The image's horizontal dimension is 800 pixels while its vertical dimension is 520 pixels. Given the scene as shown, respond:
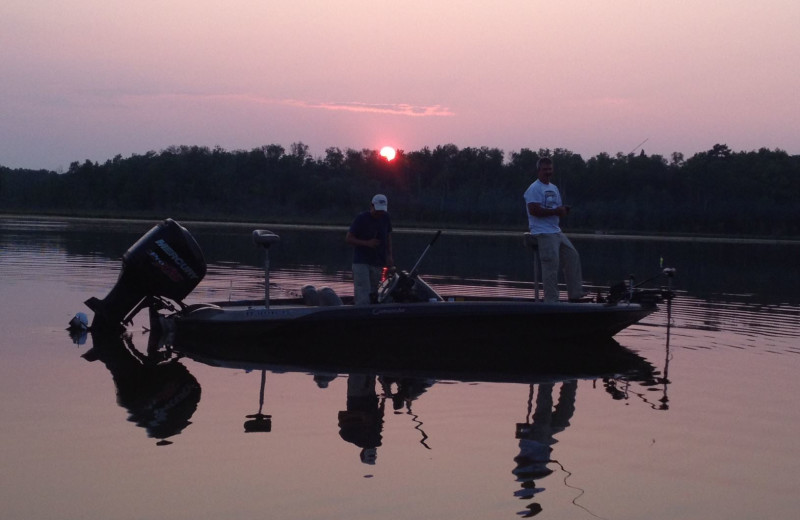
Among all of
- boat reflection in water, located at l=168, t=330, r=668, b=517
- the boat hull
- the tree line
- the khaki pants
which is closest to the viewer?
boat reflection in water, located at l=168, t=330, r=668, b=517

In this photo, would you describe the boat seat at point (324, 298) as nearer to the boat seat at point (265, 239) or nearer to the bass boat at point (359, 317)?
the bass boat at point (359, 317)

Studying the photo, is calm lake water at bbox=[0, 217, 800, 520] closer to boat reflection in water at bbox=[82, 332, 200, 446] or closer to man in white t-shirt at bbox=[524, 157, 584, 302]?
boat reflection in water at bbox=[82, 332, 200, 446]

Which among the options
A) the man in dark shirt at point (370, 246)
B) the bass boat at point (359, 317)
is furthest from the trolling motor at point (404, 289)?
the man in dark shirt at point (370, 246)

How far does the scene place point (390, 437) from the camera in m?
7.43

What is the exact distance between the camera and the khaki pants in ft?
37.6

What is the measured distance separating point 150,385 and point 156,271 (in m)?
2.61

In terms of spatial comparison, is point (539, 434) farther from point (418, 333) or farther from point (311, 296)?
point (311, 296)

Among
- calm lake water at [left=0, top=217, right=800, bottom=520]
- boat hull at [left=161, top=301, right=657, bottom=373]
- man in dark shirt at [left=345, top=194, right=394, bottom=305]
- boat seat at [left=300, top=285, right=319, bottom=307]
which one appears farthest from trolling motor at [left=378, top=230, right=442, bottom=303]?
calm lake water at [left=0, top=217, right=800, bottom=520]

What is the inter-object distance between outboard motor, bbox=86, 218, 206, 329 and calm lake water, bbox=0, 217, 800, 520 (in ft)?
1.98

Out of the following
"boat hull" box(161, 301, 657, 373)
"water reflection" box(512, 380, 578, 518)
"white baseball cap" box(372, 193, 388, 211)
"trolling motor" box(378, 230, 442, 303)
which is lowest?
"water reflection" box(512, 380, 578, 518)

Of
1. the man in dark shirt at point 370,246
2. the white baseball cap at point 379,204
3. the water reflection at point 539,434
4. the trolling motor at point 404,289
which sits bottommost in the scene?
the water reflection at point 539,434

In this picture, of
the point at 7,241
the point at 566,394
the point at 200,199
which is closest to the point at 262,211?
the point at 200,199

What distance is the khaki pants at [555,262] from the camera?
11.5 metres

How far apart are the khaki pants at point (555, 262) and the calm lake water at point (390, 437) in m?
1.07
